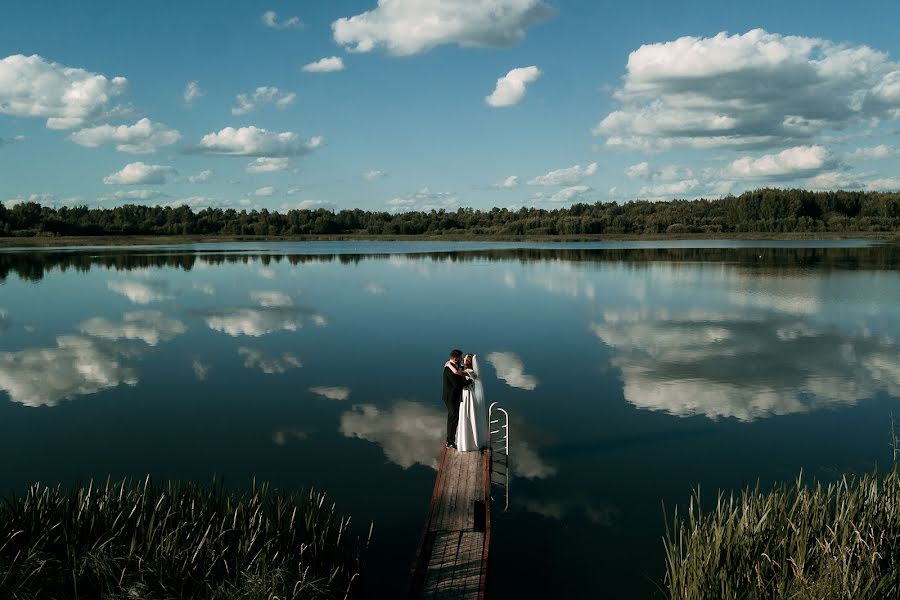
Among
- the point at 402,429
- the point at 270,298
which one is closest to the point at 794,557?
the point at 402,429

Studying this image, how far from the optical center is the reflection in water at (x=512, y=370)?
67.2 ft

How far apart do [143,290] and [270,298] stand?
11.3 metres

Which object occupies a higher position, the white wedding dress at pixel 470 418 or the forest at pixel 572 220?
the forest at pixel 572 220

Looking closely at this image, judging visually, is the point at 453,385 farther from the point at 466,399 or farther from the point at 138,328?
the point at 138,328

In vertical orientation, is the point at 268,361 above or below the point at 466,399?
below

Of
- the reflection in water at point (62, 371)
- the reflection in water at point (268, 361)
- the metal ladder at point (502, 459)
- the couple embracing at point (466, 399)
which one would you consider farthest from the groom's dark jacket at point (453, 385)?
the reflection in water at point (62, 371)

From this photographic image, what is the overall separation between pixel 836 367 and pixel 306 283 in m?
39.6

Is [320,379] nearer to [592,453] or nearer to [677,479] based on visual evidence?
[592,453]

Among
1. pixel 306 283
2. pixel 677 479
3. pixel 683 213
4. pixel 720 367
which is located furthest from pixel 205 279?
pixel 683 213

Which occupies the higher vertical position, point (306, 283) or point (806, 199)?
point (806, 199)

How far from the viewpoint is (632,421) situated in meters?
16.8

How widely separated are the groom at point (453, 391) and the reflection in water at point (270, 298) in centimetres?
2773

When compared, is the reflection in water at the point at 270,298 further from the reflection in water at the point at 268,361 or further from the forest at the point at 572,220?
the forest at the point at 572,220

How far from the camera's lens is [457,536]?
992 centimetres
